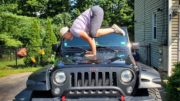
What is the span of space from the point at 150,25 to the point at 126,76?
15.5 metres

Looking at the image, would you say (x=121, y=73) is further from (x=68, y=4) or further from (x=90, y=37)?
(x=68, y=4)

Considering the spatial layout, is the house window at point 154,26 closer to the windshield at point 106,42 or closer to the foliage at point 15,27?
the foliage at point 15,27

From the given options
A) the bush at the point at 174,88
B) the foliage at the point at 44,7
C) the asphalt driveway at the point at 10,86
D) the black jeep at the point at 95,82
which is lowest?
the asphalt driveway at the point at 10,86

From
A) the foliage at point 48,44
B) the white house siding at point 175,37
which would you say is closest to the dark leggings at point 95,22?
the white house siding at point 175,37

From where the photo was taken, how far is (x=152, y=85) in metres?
5.19

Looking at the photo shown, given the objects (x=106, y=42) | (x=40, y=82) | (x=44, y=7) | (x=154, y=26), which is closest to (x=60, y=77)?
(x=40, y=82)

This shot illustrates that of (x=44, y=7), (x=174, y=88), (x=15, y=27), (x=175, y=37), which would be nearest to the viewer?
(x=174, y=88)

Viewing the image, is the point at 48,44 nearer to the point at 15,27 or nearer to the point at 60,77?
the point at 15,27

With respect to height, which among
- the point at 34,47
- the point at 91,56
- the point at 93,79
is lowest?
the point at 34,47

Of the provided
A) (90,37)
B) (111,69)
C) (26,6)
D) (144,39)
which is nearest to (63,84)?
(111,69)

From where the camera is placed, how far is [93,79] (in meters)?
5.15

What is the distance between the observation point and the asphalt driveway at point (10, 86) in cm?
1129

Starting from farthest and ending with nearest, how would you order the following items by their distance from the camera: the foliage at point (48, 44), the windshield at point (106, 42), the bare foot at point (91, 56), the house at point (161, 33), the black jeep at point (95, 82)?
1. the foliage at point (48, 44)
2. the house at point (161, 33)
3. the windshield at point (106, 42)
4. the bare foot at point (91, 56)
5. the black jeep at point (95, 82)

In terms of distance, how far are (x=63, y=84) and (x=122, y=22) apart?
3778 centimetres
